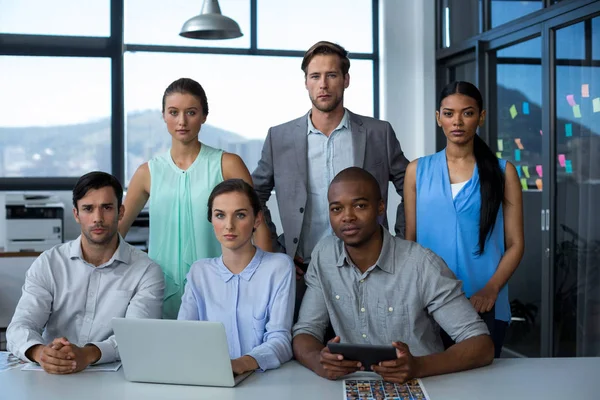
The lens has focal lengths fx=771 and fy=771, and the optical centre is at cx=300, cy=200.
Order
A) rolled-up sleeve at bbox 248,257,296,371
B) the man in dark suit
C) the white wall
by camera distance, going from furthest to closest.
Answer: the white wall
the man in dark suit
rolled-up sleeve at bbox 248,257,296,371

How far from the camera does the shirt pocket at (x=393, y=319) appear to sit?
2260 mm

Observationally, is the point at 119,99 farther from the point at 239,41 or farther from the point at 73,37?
the point at 239,41

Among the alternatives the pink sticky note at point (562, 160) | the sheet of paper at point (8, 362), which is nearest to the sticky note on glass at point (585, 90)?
the pink sticky note at point (562, 160)

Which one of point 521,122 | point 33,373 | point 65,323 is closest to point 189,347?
point 33,373

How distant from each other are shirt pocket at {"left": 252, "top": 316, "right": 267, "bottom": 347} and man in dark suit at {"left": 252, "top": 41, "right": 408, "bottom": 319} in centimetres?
54

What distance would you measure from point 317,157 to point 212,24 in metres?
1.97

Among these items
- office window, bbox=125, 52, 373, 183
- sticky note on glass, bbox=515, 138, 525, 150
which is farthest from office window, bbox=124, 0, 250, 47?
sticky note on glass, bbox=515, 138, 525, 150

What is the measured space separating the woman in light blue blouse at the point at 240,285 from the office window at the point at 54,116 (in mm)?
4049

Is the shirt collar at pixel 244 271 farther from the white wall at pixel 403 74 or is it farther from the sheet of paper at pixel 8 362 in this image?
the white wall at pixel 403 74

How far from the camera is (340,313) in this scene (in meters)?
2.33

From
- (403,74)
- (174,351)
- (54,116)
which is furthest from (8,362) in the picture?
(403,74)

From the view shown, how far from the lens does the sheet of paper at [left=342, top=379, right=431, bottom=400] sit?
6.16 ft

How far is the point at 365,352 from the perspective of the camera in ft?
6.26

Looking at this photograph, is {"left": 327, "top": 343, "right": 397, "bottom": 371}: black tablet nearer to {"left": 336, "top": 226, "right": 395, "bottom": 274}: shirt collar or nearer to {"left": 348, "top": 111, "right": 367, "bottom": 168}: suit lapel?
{"left": 336, "top": 226, "right": 395, "bottom": 274}: shirt collar
